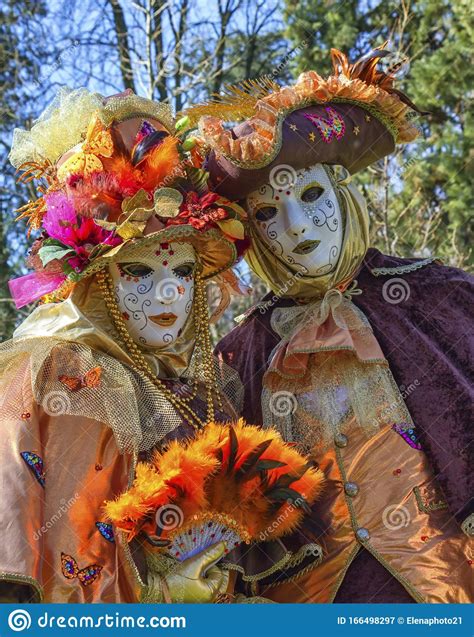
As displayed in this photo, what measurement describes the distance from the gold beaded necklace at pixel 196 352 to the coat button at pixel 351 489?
54 cm

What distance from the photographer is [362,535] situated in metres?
3.21

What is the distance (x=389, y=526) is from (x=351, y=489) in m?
0.18

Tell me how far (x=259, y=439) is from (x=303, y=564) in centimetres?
66

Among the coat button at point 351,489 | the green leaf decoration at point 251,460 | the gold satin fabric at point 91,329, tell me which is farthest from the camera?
the coat button at point 351,489

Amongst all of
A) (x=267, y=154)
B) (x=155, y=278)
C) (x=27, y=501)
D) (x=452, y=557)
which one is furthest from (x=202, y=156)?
(x=452, y=557)

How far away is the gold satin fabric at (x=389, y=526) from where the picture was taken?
3.17 metres

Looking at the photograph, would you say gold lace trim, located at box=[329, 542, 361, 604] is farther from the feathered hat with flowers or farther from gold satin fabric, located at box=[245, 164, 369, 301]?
the feathered hat with flowers

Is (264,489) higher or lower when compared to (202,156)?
lower

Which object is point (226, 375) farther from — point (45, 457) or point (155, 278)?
point (45, 457)

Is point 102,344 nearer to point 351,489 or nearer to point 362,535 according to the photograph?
point 351,489

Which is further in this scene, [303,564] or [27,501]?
[303,564]

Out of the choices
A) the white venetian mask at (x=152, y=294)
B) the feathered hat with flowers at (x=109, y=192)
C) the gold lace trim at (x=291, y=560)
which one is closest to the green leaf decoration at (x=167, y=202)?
the feathered hat with flowers at (x=109, y=192)

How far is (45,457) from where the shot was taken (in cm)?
281

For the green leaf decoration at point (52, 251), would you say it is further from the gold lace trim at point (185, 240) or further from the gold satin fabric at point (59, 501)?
the gold satin fabric at point (59, 501)
